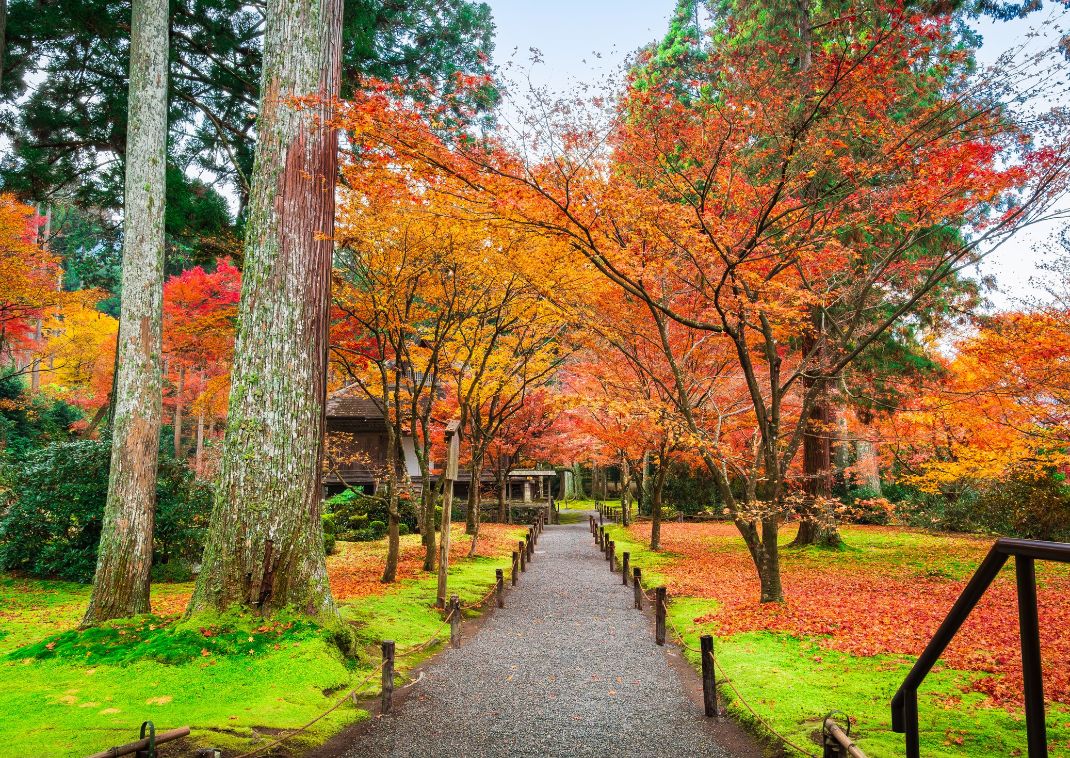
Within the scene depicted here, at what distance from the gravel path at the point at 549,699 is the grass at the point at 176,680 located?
0.58 m

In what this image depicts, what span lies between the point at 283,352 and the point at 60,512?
20.5 ft

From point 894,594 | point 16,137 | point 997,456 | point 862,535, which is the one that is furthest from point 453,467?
point 862,535

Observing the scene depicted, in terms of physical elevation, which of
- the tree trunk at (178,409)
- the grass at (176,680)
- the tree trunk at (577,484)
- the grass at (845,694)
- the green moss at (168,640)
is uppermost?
the tree trunk at (178,409)

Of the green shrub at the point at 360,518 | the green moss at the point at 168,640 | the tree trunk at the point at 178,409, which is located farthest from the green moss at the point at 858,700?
the tree trunk at the point at 178,409

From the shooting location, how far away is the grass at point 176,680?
163 inches

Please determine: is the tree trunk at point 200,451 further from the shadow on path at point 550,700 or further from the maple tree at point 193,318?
the shadow on path at point 550,700

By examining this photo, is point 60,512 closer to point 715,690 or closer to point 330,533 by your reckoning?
point 330,533

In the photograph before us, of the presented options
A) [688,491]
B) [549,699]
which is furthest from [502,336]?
[688,491]

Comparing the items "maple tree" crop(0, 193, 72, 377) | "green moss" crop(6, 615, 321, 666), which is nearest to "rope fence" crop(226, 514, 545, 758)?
"green moss" crop(6, 615, 321, 666)

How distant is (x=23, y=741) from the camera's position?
12.7ft

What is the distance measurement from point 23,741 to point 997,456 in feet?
50.3

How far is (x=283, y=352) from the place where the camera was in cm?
640

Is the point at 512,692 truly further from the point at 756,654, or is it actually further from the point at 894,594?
the point at 894,594

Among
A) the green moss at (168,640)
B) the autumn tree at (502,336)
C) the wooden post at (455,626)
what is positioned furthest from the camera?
the autumn tree at (502,336)
